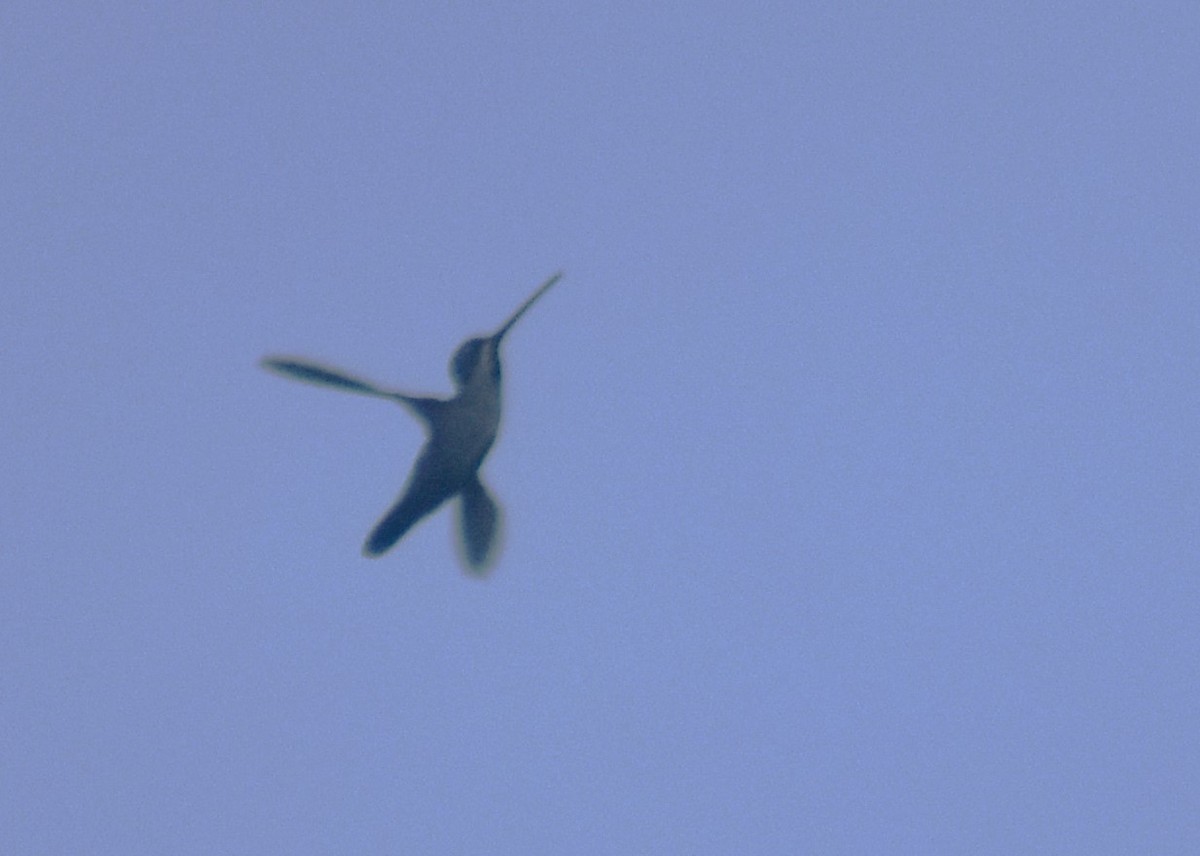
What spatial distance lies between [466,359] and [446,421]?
0.26 meters

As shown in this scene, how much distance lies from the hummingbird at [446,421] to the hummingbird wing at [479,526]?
10 centimetres

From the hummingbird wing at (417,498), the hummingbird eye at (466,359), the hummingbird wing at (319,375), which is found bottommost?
the hummingbird wing at (417,498)

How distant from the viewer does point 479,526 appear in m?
4.79

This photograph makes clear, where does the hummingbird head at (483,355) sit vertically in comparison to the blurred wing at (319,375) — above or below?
above

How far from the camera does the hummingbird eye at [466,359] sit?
391 centimetres

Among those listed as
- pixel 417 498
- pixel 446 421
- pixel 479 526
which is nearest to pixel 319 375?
pixel 446 421

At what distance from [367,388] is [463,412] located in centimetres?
34

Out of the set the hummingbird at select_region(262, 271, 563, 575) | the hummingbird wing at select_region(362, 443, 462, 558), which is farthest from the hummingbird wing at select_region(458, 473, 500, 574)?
the hummingbird wing at select_region(362, 443, 462, 558)

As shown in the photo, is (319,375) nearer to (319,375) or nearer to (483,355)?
(319,375)

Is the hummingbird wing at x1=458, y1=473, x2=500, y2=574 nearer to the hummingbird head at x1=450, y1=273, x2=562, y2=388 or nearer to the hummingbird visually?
the hummingbird

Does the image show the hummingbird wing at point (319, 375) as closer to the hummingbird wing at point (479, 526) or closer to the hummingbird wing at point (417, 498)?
the hummingbird wing at point (417, 498)

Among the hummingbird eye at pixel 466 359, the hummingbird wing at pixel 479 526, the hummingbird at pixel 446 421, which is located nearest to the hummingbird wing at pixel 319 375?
the hummingbird at pixel 446 421

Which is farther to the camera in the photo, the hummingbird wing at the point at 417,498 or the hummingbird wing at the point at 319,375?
the hummingbird wing at the point at 417,498

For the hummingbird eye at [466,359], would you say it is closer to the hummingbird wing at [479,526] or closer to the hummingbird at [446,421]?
the hummingbird at [446,421]
